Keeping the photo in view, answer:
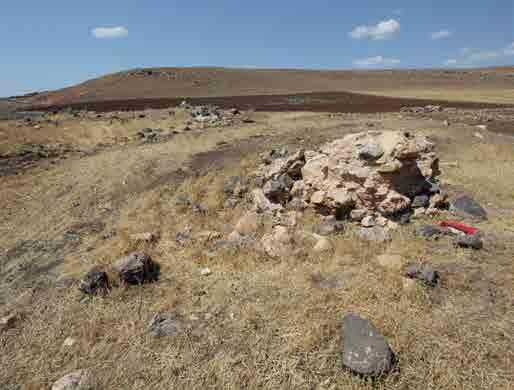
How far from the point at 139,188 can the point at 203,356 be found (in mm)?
7126

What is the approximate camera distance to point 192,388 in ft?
10.3

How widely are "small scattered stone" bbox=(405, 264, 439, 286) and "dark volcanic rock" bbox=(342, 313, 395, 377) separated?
128 centimetres

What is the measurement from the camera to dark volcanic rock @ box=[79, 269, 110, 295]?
15.0ft

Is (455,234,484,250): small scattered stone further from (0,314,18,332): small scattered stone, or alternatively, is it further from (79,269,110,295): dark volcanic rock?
(0,314,18,332): small scattered stone

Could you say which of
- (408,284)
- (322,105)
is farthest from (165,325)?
(322,105)

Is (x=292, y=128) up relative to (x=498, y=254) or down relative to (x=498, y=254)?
up


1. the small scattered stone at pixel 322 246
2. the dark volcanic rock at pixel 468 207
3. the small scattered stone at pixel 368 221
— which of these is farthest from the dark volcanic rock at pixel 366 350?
the dark volcanic rock at pixel 468 207

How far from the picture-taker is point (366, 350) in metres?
3.15

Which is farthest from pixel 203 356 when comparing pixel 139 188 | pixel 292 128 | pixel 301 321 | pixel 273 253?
pixel 292 128

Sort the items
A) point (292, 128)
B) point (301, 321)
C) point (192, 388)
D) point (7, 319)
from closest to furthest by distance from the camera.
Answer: point (192, 388) < point (301, 321) < point (7, 319) < point (292, 128)

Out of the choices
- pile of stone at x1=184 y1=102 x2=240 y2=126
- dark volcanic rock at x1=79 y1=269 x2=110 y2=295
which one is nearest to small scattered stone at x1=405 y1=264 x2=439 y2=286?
dark volcanic rock at x1=79 y1=269 x2=110 y2=295

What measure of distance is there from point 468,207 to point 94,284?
274 inches

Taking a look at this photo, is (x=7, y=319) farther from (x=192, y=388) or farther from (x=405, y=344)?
(x=405, y=344)

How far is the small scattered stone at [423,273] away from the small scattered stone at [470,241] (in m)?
1.07
